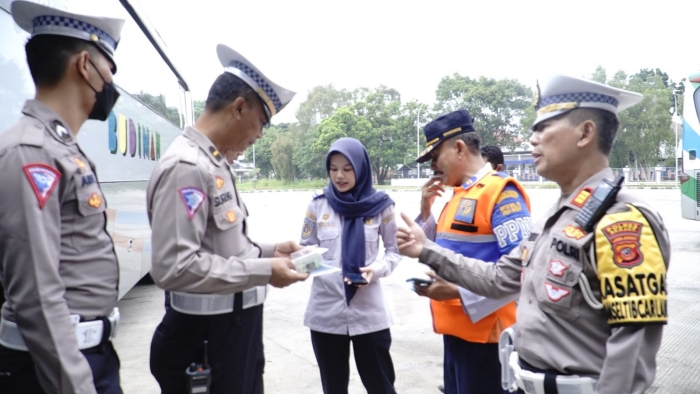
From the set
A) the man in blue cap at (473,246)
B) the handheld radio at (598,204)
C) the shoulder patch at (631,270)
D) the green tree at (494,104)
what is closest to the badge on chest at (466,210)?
the man in blue cap at (473,246)

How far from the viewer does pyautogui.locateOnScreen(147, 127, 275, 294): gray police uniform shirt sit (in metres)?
1.88

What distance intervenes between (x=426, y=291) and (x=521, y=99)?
173ft

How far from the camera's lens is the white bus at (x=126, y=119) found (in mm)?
3078

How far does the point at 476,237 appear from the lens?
101 inches

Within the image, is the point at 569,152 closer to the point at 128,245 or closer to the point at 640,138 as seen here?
the point at 128,245

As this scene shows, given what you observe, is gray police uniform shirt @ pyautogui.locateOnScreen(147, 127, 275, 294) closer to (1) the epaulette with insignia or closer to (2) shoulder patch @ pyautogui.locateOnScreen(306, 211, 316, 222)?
(1) the epaulette with insignia

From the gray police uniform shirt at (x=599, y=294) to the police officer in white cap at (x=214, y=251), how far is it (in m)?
0.94

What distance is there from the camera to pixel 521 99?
51.4 metres

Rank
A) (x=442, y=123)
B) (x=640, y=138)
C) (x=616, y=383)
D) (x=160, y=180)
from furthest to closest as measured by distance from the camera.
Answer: (x=640, y=138) → (x=442, y=123) → (x=160, y=180) → (x=616, y=383)

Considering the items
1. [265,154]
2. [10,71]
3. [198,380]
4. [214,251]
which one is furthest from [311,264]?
[265,154]

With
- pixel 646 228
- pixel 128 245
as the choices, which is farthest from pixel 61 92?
pixel 128 245

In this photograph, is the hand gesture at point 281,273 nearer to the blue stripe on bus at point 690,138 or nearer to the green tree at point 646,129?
the blue stripe on bus at point 690,138

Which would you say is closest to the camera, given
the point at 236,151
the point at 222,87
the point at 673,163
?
the point at 222,87

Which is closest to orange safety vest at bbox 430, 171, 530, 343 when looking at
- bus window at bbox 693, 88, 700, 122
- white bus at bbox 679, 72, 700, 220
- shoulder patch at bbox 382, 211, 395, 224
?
shoulder patch at bbox 382, 211, 395, 224
